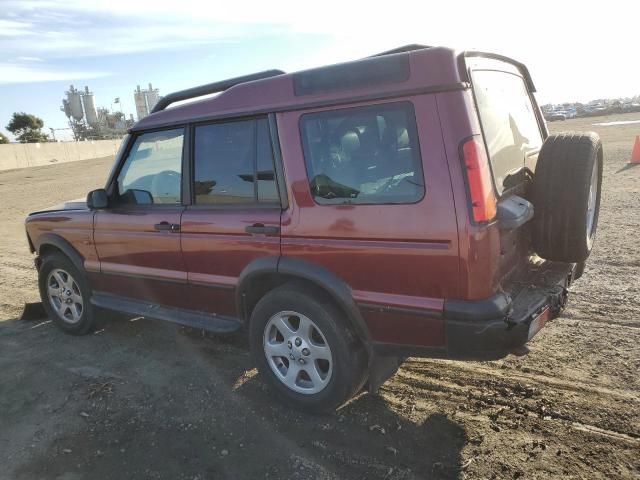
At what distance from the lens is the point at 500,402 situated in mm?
3219

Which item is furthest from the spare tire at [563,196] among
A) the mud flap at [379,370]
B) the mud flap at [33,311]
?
the mud flap at [33,311]

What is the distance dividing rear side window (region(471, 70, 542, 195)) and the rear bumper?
637mm

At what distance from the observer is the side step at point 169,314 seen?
366cm

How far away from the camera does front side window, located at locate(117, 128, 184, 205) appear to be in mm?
3861

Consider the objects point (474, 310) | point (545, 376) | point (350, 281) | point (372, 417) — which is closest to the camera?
point (474, 310)

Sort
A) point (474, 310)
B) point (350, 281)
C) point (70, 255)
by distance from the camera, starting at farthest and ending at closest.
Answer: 1. point (70, 255)
2. point (350, 281)
3. point (474, 310)

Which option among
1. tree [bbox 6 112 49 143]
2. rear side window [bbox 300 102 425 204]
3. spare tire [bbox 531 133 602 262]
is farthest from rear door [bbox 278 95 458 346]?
tree [bbox 6 112 49 143]

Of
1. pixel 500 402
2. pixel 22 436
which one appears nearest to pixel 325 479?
pixel 500 402

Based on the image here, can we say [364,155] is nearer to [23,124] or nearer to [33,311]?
[33,311]

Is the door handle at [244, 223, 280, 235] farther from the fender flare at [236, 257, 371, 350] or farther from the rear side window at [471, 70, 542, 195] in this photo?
the rear side window at [471, 70, 542, 195]

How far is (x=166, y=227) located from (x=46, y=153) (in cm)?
4212

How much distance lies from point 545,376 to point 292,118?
2.41 m

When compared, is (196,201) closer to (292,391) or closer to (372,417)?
→ (292,391)

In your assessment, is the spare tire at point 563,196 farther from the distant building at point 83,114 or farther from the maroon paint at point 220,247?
the distant building at point 83,114
